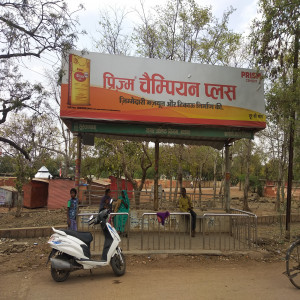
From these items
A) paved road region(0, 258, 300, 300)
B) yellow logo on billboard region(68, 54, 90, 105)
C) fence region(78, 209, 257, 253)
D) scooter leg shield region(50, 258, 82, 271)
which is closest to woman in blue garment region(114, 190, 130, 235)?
fence region(78, 209, 257, 253)

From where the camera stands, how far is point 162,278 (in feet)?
19.5

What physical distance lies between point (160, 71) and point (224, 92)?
2018 mm

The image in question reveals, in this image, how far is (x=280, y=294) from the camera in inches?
202

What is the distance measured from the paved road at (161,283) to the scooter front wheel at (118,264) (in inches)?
4.6

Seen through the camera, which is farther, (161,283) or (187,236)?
(187,236)

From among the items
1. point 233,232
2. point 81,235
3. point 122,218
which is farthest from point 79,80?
point 233,232

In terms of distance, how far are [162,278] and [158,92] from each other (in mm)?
5023

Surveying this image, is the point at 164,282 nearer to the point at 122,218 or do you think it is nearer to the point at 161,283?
the point at 161,283

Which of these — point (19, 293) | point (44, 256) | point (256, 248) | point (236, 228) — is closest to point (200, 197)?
point (236, 228)

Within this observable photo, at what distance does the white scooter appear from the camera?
5.49 metres

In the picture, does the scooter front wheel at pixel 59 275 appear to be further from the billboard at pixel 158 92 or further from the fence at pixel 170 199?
the fence at pixel 170 199

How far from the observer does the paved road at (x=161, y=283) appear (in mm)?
5008

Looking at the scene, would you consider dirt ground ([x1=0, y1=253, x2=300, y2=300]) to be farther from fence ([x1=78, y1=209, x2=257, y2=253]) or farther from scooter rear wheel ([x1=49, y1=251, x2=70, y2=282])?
fence ([x1=78, y1=209, x2=257, y2=253])

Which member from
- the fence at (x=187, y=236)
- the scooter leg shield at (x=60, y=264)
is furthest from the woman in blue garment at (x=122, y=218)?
the scooter leg shield at (x=60, y=264)
